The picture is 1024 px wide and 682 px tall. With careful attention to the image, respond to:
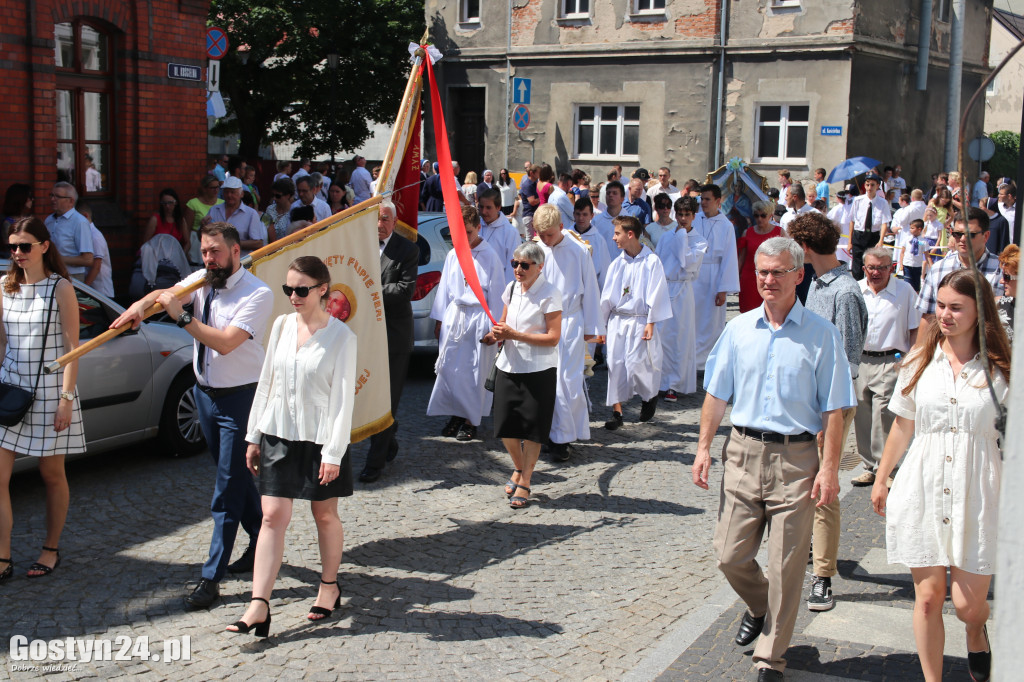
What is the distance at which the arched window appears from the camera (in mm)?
12055

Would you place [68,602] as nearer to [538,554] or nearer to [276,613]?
[276,613]

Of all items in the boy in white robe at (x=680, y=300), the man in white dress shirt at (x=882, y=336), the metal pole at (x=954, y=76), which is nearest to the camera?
the man in white dress shirt at (x=882, y=336)

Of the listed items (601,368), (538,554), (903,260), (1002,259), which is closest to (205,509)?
(538,554)

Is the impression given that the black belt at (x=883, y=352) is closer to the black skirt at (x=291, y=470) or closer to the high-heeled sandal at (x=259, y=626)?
the black skirt at (x=291, y=470)

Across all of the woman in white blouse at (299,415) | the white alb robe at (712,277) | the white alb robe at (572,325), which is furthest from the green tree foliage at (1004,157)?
the woman in white blouse at (299,415)

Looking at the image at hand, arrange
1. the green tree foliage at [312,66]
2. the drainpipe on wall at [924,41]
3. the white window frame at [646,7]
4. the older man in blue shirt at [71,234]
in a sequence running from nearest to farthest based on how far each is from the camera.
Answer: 1. the older man in blue shirt at [71,234]
2. the white window frame at [646,7]
3. the drainpipe on wall at [924,41]
4. the green tree foliage at [312,66]

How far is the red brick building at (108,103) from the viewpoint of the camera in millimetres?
11289

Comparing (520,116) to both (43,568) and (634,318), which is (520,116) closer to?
(634,318)

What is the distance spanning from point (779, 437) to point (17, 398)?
12.7 feet

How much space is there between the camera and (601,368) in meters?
12.1

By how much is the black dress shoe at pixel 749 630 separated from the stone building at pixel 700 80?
2347cm

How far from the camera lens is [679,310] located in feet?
35.0

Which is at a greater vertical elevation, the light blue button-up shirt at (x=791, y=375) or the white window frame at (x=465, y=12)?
the white window frame at (x=465, y=12)

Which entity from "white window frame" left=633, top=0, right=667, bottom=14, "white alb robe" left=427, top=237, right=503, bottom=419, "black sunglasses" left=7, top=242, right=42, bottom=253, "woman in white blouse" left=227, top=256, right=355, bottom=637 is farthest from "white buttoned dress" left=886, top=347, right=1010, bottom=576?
"white window frame" left=633, top=0, right=667, bottom=14
